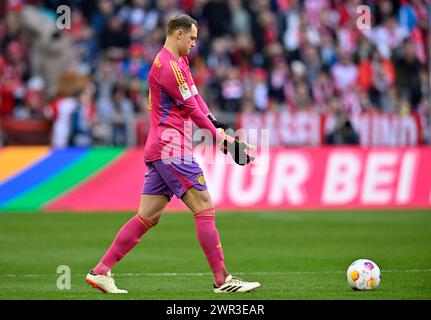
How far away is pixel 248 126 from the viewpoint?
24.2m

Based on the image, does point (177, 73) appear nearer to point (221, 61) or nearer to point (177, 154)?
point (177, 154)

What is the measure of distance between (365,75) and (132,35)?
625 centimetres

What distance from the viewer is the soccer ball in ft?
34.5

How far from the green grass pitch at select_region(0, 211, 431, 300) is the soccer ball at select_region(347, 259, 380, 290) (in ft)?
0.36

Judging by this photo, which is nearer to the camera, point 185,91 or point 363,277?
point 185,91

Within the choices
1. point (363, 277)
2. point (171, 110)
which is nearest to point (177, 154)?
point (171, 110)

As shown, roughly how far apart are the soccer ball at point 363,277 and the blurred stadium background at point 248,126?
44.7 inches

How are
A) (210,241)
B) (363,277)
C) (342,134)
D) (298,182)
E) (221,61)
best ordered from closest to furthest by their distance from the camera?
(210,241)
(363,277)
(298,182)
(342,134)
(221,61)

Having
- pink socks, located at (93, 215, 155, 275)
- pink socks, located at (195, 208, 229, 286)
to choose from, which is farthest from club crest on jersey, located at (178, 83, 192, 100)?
Answer: pink socks, located at (93, 215, 155, 275)

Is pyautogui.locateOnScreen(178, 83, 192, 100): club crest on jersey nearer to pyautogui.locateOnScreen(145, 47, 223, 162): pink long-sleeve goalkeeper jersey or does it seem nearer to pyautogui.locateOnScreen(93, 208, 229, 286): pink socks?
pyautogui.locateOnScreen(145, 47, 223, 162): pink long-sleeve goalkeeper jersey

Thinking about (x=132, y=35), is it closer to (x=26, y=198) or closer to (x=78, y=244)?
(x=26, y=198)

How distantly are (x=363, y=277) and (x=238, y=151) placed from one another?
1.78 m
